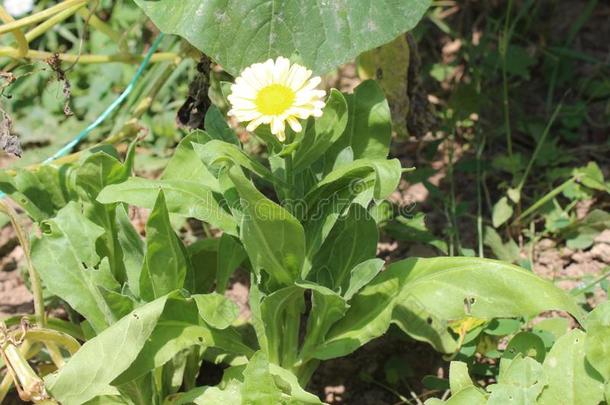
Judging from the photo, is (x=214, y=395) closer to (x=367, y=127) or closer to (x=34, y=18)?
(x=367, y=127)

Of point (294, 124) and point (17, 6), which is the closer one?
point (294, 124)

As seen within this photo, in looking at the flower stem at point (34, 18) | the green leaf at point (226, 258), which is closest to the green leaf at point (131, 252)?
the green leaf at point (226, 258)

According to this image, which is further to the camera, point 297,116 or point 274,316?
point 274,316

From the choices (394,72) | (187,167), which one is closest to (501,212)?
(394,72)

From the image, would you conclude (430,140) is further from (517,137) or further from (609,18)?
(609,18)

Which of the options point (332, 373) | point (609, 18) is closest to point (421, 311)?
point (332, 373)

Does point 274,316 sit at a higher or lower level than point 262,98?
lower
